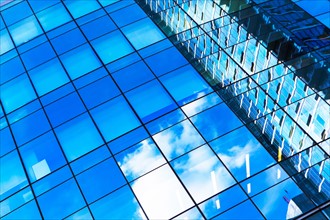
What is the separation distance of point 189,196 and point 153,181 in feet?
5.90

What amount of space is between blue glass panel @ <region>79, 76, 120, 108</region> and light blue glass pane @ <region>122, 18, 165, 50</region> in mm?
3004

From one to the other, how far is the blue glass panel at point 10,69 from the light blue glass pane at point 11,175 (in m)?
5.83

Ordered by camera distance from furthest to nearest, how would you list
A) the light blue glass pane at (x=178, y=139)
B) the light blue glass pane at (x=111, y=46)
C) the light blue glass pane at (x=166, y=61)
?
the light blue glass pane at (x=111, y=46) → the light blue glass pane at (x=166, y=61) → the light blue glass pane at (x=178, y=139)

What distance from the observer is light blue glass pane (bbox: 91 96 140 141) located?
1975 cm

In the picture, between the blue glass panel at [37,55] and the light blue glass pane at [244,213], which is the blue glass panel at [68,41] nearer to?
the blue glass panel at [37,55]

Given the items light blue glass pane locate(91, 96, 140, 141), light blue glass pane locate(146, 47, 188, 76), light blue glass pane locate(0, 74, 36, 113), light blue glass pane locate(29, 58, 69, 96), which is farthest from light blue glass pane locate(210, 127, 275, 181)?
light blue glass pane locate(0, 74, 36, 113)

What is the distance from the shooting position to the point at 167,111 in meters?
19.9

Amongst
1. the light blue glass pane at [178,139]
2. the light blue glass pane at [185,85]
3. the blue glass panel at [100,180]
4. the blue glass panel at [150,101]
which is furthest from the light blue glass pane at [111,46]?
the blue glass panel at [100,180]

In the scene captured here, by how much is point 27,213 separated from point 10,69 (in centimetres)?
1012

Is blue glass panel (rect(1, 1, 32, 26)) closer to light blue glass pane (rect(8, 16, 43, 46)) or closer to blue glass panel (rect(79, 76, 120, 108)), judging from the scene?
light blue glass pane (rect(8, 16, 43, 46))

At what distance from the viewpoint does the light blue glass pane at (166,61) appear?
21719 millimetres

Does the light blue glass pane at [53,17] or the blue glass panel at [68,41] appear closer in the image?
the blue glass panel at [68,41]

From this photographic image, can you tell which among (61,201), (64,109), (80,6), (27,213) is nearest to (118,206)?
(61,201)

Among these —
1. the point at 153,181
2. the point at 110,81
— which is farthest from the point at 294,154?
Answer: the point at 110,81
